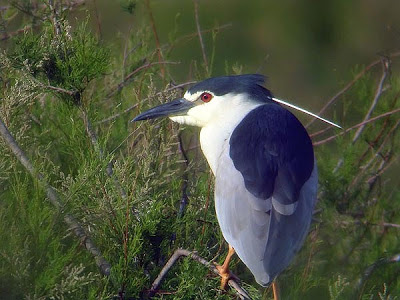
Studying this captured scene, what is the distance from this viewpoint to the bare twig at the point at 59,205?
2309mm

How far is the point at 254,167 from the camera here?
98.8 inches

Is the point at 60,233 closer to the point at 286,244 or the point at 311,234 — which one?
the point at 286,244

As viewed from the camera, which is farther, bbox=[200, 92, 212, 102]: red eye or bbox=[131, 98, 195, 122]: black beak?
bbox=[200, 92, 212, 102]: red eye

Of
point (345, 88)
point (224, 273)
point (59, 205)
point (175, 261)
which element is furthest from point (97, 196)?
point (345, 88)

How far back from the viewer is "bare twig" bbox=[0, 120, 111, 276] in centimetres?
231

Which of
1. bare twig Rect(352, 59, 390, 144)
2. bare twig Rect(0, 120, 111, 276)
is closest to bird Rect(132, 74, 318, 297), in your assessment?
bare twig Rect(0, 120, 111, 276)

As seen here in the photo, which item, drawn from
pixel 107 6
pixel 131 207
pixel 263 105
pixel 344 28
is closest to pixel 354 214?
pixel 263 105

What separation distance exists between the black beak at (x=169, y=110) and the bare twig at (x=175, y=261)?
1.56 feet

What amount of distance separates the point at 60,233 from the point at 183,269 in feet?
1.02

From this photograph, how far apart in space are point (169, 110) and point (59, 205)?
52 centimetres

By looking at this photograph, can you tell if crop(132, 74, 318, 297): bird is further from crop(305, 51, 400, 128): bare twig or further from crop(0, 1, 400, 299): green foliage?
crop(305, 51, 400, 128): bare twig

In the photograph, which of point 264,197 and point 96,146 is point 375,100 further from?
point 96,146

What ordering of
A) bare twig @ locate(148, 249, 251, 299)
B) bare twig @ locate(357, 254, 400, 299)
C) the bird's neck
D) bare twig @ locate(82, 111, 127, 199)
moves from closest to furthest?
bare twig @ locate(148, 249, 251, 299) → bare twig @ locate(82, 111, 127, 199) → the bird's neck → bare twig @ locate(357, 254, 400, 299)

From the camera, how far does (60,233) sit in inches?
92.1
